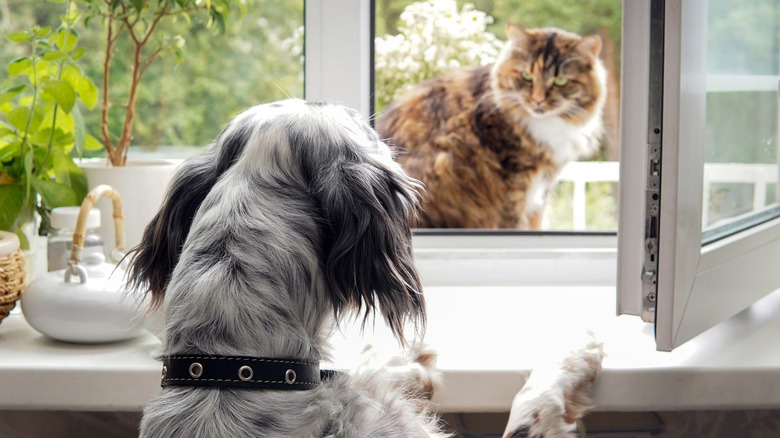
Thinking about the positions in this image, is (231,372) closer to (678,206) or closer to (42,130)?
(678,206)

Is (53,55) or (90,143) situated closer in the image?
(53,55)

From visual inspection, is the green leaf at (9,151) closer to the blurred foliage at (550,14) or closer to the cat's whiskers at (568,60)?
the blurred foliage at (550,14)

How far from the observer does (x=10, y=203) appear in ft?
5.52

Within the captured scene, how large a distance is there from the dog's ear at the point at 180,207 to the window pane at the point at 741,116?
77 centimetres

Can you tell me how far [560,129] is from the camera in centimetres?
215

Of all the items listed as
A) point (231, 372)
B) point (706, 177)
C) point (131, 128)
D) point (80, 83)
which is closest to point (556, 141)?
point (706, 177)

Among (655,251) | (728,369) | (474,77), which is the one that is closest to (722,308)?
(728,369)

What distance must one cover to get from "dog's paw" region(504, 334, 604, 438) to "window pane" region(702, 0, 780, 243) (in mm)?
283

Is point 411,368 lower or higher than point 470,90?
lower

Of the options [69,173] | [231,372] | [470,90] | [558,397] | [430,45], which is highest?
[430,45]

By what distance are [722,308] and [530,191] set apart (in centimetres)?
80

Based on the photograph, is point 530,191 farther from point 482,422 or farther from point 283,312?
point 283,312

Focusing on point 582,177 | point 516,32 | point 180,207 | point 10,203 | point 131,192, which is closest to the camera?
point 180,207

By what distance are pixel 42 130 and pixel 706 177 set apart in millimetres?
1336
